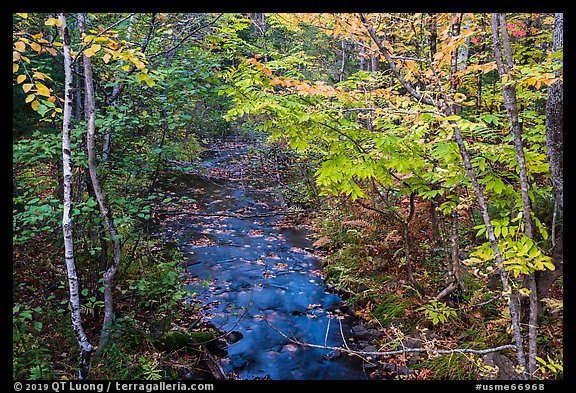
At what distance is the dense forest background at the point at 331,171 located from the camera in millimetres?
3240

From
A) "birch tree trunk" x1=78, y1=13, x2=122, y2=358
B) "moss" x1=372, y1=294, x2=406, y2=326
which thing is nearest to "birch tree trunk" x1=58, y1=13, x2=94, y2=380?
"birch tree trunk" x1=78, y1=13, x2=122, y2=358

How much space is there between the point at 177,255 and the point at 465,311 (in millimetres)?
6030

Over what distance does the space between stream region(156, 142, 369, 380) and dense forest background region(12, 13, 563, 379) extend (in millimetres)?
550

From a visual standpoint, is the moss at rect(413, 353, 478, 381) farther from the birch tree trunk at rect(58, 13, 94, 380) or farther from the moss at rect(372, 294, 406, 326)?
the birch tree trunk at rect(58, 13, 94, 380)

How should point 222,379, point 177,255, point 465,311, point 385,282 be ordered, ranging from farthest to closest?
point 177,255 → point 385,282 → point 465,311 → point 222,379

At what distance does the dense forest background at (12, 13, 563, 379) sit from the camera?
128 inches

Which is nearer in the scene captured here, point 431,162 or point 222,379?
point 431,162

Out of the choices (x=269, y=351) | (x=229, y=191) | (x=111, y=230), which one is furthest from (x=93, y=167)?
(x=229, y=191)

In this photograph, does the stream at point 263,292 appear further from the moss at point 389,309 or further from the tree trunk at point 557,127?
the tree trunk at point 557,127

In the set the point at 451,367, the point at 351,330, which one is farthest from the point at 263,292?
the point at 451,367

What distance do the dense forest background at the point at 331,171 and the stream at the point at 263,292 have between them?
0.55 m

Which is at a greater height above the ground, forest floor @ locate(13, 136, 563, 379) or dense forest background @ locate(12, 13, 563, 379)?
dense forest background @ locate(12, 13, 563, 379)
